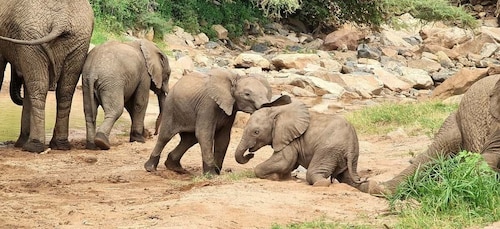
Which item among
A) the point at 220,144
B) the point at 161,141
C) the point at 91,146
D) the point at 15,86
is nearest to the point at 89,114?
the point at 91,146

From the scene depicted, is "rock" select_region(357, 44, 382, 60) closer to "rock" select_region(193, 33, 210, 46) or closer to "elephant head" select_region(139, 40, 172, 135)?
"rock" select_region(193, 33, 210, 46)

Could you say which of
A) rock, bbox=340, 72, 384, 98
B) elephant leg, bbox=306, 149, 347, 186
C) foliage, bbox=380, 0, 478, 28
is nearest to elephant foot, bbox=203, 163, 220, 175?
elephant leg, bbox=306, 149, 347, 186

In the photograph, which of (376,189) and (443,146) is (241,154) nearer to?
(376,189)

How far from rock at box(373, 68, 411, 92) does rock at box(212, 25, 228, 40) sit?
682cm

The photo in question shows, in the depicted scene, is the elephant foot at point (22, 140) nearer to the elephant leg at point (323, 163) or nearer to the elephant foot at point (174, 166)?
the elephant foot at point (174, 166)

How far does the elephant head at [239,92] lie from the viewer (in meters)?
9.09

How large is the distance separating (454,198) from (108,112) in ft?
21.7

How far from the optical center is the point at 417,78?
83.0 feet

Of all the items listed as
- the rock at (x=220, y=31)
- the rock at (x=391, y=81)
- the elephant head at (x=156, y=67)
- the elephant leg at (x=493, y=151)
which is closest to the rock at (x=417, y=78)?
the rock at (x=391, y=81)

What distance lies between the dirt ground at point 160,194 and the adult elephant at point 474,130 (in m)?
0.54

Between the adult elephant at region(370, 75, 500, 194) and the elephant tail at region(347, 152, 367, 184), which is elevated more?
the adult elephant at region(370, 75, 500, 194)

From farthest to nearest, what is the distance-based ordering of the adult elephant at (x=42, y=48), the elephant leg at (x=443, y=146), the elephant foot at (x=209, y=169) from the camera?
the adult elephant at (x=42, y=48), the elephant foot at (x=209, y=169), the elephant leg at (x=443, y=146)

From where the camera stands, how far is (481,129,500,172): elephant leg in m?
6.51

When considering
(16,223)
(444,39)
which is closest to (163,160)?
(16,223)
